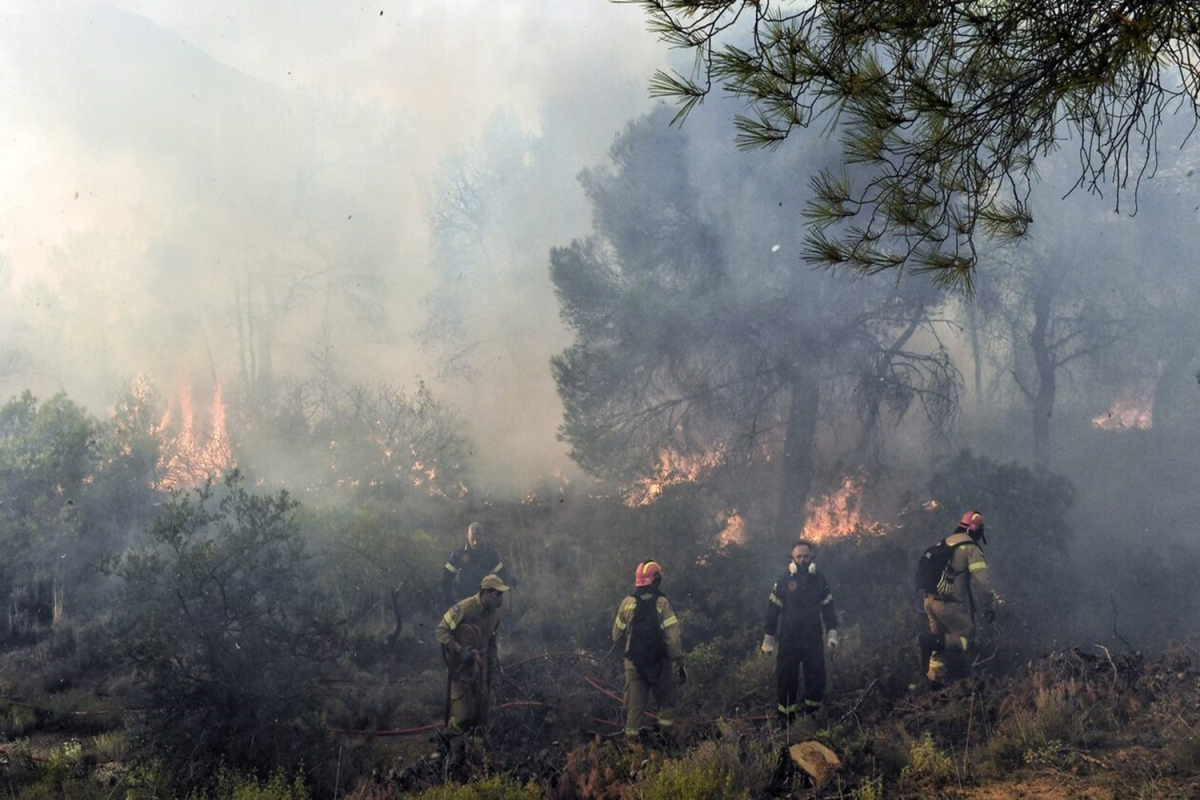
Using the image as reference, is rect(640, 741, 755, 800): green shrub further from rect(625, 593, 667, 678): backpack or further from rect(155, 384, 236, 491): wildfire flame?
rect(155, 384, 236, 491): wildfire flame

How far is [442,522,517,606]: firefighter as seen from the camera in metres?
10.6

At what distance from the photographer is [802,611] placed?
8.43 m

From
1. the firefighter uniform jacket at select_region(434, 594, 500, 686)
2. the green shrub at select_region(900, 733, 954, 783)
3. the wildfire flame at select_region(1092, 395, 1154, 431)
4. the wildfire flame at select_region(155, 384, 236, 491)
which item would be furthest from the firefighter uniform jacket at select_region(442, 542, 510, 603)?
the wildfire flame at select_region(1092, 395, 1154, 431)

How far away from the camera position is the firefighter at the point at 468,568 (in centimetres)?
1061

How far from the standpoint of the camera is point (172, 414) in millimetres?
26156

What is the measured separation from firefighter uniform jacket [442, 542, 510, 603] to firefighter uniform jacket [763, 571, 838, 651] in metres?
3.76

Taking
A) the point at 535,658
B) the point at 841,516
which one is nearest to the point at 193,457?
the point at 535,658

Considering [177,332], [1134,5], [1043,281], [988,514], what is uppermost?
[177,332]

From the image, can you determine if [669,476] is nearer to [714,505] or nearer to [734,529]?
[714,505]

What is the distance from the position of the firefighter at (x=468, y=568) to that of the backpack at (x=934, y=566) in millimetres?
5083

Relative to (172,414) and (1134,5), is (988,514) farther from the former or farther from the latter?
(172,414)

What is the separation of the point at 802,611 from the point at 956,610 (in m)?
1.83

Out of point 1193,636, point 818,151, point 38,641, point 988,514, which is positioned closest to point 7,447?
point 38,641

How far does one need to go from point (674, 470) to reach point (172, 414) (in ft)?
61.5
